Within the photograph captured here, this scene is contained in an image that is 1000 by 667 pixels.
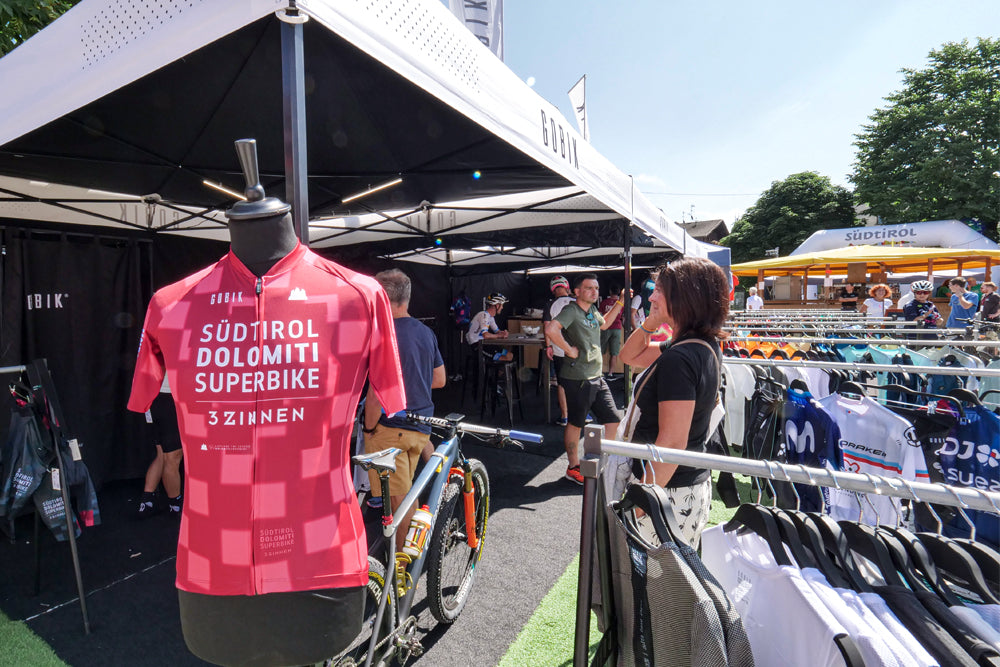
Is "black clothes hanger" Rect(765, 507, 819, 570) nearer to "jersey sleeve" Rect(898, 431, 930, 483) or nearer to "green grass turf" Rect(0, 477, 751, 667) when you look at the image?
"jersey sleeve" Rect(898, 431, 930, 483)

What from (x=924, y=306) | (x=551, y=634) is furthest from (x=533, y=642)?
(x=924, y=306)

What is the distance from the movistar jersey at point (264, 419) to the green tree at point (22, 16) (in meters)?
4.07

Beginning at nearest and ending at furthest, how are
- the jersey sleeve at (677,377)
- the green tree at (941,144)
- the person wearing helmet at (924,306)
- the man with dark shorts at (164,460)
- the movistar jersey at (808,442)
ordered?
the jersey sleeve at (677,377), the movistar jersey at (808,442), the man with dark shorts at (164,460), the person wearing helmet at (924,306), the green tree at (941,144)

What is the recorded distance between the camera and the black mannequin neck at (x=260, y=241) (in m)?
1.15

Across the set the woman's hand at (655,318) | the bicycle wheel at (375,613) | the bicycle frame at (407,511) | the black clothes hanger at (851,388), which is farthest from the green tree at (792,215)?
the bicycle wheel at (375,613)

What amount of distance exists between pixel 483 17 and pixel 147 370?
4.11 metres

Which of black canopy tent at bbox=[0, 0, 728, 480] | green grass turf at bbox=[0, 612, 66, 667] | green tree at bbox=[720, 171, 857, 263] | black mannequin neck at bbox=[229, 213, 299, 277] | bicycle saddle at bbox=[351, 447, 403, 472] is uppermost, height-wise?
green tree at bbox=[720, 171, 857, 263]

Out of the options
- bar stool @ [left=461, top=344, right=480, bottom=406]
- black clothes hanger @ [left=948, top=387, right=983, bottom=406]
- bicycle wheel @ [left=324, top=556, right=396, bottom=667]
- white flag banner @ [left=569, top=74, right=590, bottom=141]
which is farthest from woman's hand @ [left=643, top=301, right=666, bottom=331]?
bar stool @ [left=461, top=344, right=480, bottom=406]

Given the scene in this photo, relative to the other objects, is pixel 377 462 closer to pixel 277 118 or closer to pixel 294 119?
pixel 294 119

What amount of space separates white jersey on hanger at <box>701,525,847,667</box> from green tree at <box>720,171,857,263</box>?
42.4 metres

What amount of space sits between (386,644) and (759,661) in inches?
60.3

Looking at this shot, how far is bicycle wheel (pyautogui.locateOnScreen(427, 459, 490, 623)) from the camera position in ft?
7.83

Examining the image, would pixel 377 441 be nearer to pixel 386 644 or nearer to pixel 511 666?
pixel 386 644

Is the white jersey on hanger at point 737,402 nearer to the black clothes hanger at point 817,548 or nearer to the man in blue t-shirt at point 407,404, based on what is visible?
the man in blue t-shirt at point 407,404
